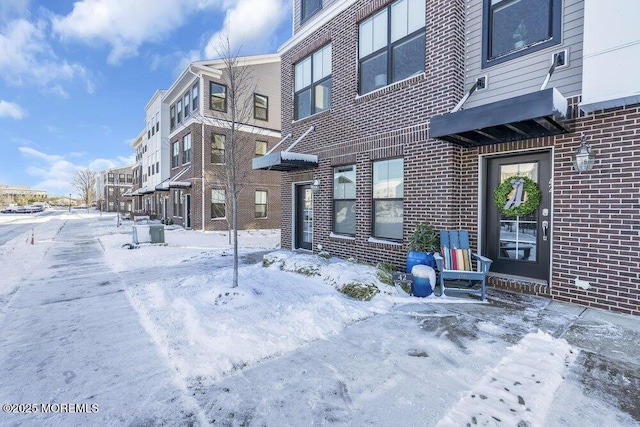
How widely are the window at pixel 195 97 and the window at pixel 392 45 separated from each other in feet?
41.4

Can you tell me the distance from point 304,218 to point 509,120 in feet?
21.3

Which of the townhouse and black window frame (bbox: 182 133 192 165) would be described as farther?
black window frame (bbox: 182 133 192 165)

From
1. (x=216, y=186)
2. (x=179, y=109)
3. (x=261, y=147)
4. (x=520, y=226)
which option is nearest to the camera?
(x=520, y=226)

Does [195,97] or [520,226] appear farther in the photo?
[195,97]

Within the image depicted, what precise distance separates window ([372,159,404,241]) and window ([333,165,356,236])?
721mm

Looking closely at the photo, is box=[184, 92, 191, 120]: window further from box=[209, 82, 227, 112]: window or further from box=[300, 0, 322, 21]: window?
box=[300, 0, 322, 21]: window

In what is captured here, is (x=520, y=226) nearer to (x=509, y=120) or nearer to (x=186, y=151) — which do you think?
(x=509, y=120)

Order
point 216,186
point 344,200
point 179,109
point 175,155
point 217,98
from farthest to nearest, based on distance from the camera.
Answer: point 175,155 → point 179,109 → point 216,186 → point 217,98 → point 344,200

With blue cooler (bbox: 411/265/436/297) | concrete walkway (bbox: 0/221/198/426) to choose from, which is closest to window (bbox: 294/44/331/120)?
blue cooler (bbox: 411/265/436/297)

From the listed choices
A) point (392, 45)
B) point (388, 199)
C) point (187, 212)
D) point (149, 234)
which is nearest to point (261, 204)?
point (187, 212)

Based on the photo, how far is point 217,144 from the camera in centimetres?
1759

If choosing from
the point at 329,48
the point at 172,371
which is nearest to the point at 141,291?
the point at 172,371

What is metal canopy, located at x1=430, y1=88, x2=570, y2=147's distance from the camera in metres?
4.01

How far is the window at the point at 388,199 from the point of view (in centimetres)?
685
